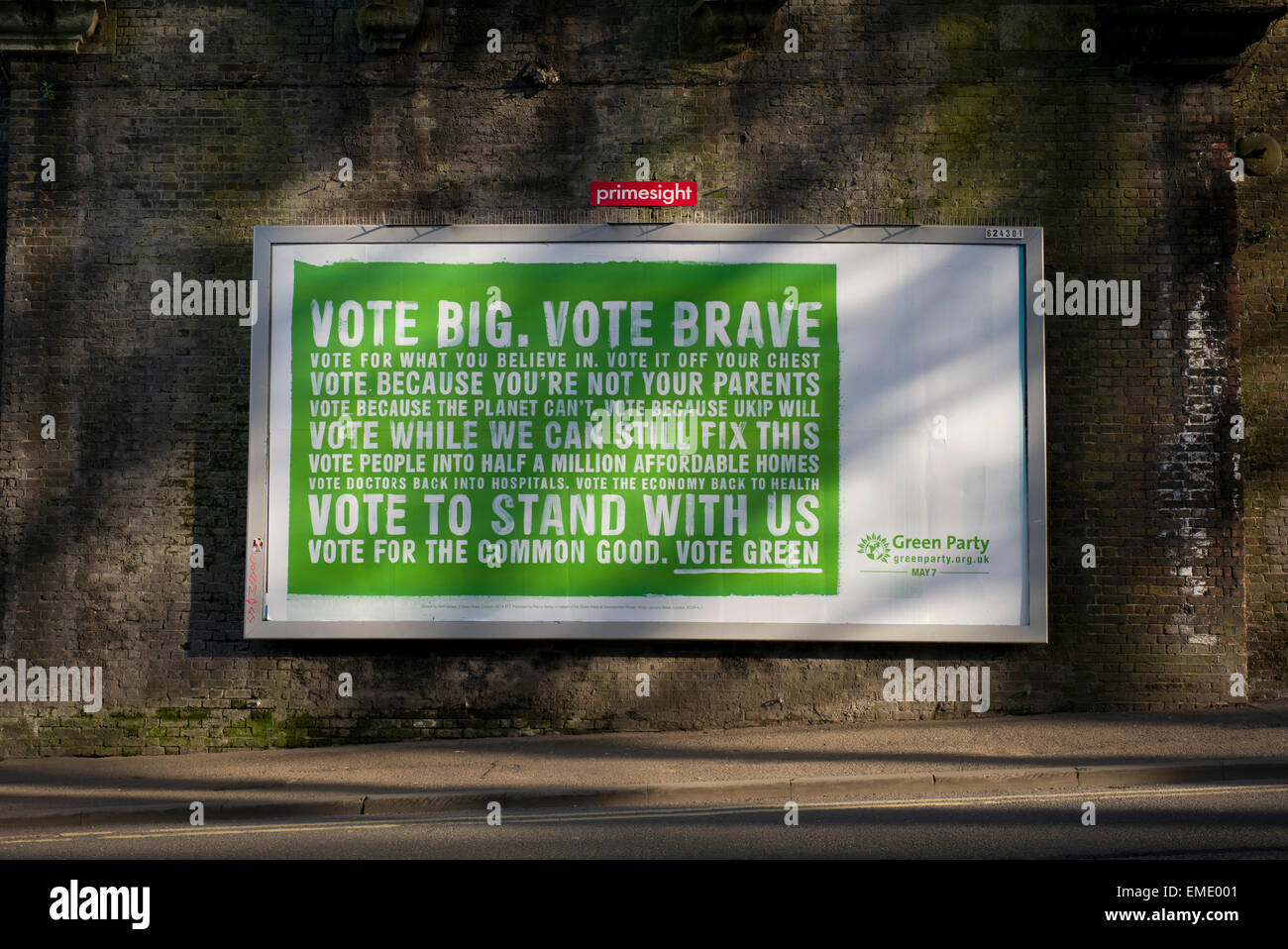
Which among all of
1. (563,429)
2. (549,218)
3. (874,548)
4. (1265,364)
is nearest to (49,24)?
(549,218)

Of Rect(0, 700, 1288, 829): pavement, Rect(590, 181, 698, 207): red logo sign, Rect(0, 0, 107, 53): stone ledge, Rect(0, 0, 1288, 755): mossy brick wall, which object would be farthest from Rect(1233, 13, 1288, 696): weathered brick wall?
Rect(0, 0, 107, 53): stone ledge

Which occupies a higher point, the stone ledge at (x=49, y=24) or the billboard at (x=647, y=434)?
the stone ledge at (x=49, y=24)

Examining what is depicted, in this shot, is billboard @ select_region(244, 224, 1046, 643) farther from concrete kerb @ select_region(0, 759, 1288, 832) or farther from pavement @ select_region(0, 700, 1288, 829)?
concrete kerb @ select_region(0, 759, 1288, 832)

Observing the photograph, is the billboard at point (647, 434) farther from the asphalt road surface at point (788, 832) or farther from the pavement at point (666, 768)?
the asphalt road surface at point (788, 832)

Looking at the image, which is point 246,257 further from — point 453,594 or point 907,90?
point 907,90

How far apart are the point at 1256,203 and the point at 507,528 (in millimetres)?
8336

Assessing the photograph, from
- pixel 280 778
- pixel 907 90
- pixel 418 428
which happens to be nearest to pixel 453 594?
pixel 418 428

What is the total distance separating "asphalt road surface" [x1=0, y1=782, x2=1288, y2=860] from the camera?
7484mm

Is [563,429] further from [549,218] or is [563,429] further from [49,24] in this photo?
[49,24]

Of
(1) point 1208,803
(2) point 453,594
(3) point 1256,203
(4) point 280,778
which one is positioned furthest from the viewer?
(3) point 1256,203

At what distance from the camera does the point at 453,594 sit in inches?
472

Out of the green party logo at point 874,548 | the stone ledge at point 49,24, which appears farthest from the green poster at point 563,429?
the stone ledge at point 49,24

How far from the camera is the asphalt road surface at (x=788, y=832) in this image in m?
7.48

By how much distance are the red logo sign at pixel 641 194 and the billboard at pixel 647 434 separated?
29cm
